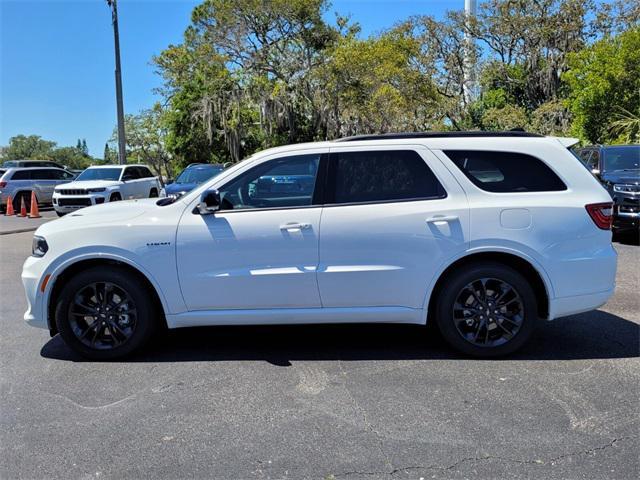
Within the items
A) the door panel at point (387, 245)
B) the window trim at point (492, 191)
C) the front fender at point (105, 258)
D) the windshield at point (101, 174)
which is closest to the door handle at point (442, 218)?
the door panel at point (387, 245)

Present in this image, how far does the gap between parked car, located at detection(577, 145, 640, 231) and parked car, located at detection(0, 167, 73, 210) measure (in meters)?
17.6

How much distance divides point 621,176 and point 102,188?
43.6 feet

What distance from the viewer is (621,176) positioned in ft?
34.0

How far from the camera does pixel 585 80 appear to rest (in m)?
22.9

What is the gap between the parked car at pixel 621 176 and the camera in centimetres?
978

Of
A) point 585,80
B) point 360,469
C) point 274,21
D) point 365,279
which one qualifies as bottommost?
point 360,469

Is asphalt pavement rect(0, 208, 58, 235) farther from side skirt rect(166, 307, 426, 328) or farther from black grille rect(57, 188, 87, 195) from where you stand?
side skirt rect(166, 307, 426, 328)

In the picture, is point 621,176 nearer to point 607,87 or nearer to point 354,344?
point 354,344

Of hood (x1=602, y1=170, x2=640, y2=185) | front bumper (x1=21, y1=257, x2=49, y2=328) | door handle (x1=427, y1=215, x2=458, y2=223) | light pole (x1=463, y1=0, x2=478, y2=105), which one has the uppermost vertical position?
light pole (x1=463, y1=0, x2=478, y2=105)

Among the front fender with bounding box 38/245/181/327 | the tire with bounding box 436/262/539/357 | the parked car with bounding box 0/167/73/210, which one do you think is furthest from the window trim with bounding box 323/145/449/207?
the parked car with bounding box 0/167/73/210

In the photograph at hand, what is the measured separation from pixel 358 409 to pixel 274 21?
32.3 m

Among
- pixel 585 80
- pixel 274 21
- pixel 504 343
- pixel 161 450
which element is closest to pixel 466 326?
pixel 504 343

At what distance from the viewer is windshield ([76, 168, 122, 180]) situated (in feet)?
55.6

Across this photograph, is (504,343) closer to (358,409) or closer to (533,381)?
(533,381)
